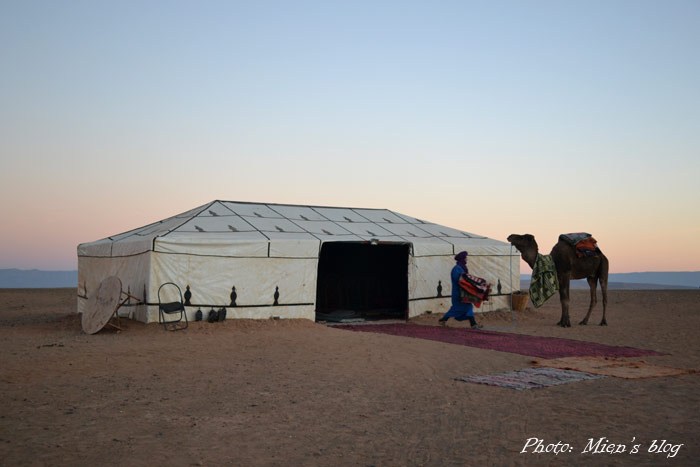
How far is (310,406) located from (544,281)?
9373mm

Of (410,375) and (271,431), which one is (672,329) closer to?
(410,375)

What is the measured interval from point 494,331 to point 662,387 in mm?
5712

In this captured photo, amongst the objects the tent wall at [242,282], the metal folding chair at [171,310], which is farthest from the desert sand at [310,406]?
the tent wall at [242,282]

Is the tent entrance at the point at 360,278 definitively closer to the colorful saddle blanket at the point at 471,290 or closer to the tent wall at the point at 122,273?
the colorful saddle blanket at the point at 471,290

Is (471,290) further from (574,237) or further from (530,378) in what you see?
(530,378)

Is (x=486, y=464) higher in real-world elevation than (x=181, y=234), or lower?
lower

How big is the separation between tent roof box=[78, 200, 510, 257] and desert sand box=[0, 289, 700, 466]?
2.14 m

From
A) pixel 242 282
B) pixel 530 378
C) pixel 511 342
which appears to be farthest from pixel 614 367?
pixel 242 282

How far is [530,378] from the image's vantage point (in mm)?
7402

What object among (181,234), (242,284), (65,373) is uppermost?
(181,234)

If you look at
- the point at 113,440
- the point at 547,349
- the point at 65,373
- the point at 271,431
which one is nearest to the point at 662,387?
the point at 547,349

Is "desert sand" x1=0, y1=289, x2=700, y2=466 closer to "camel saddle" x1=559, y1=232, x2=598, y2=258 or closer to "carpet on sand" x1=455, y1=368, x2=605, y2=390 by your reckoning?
"carpet on sand" x1=455, y1=368, x2=605, y2=390

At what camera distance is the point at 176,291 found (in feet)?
38.9

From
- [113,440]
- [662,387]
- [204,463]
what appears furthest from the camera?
[662,387]
